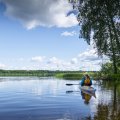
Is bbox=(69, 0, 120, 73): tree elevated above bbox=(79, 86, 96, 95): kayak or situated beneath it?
elevated above

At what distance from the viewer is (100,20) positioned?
41719mm

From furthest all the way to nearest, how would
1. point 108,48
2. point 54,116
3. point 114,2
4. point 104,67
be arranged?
1. point 104,67
2. point 108,48
3. point 114,2
4. point 54,116

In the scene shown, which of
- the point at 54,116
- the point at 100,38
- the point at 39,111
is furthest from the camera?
the point at 100,38

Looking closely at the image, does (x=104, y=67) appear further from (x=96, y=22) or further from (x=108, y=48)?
(x=96, y=22)

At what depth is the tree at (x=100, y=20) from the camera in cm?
4019

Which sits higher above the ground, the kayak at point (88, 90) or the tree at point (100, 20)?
the tree at point (100, 20)

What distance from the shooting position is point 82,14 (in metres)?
43.0

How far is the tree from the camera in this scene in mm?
40188

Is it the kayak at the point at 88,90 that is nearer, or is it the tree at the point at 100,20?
the kayak at the point at 88,90

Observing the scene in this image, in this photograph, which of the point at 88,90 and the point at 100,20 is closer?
the point at 88,90

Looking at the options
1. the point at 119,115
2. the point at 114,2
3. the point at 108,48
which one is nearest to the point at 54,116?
the point at 119,115

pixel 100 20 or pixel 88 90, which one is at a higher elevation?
pixel 100 20

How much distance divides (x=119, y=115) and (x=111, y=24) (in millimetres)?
27887

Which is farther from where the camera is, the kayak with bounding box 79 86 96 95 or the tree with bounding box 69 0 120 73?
the tree with bounding box 69 0 120 73
